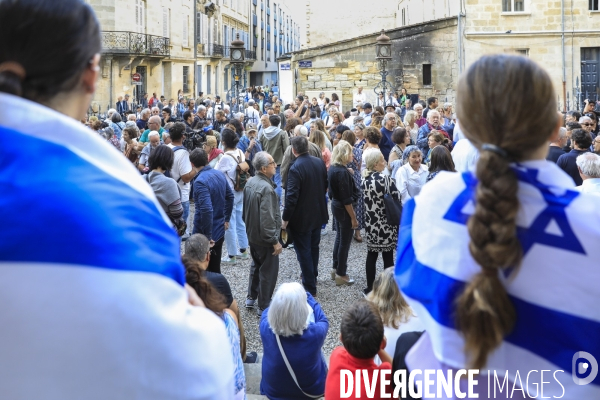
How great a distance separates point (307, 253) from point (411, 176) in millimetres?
1481

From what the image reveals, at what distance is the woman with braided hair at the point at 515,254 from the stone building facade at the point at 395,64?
78.0 feet

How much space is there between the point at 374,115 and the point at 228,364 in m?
11.3

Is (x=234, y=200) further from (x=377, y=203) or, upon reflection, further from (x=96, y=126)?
(x=96, y=126)

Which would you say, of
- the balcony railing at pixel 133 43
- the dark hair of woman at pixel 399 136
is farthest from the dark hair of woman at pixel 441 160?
the balcony railing at pixel 133 43

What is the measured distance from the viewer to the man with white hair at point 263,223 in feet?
21.7

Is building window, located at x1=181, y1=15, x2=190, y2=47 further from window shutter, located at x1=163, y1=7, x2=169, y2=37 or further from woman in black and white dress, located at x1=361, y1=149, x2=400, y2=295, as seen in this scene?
woman in black and white dress, located at x1=361, y1=149, x2=400, y2=295

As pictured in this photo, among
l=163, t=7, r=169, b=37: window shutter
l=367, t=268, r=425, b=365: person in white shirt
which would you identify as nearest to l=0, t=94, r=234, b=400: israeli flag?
l=367, t=268, r=425, b=365: person in white shirt

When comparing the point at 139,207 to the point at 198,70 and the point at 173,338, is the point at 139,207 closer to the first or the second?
the point at 173,338

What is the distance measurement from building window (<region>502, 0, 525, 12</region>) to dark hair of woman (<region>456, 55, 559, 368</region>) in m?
25.5

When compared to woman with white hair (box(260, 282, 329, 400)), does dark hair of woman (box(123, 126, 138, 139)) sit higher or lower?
higher

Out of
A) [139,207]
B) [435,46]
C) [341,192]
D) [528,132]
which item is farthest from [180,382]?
[435,46]

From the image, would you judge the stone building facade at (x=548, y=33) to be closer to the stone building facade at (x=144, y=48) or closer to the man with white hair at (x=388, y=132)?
the man with white hair at (x=388, y=132)

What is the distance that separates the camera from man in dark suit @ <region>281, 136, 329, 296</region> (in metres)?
7.11

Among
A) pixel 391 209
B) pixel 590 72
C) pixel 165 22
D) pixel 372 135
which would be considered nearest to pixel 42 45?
pixel 391 209
